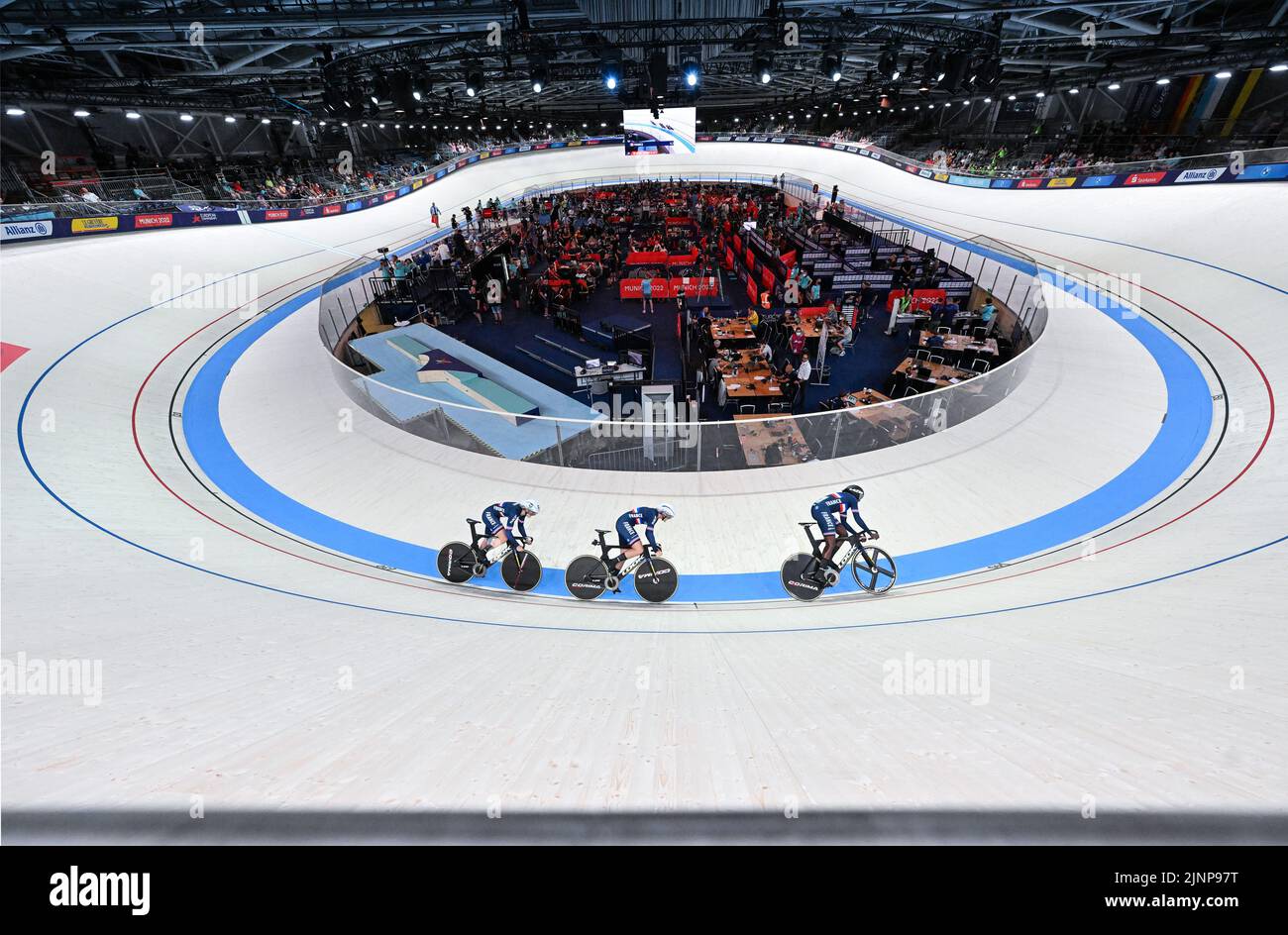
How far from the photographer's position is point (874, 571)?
16.0ft

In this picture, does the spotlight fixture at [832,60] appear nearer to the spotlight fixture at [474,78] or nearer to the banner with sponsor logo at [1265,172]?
the spotlight fixture at [474,78]

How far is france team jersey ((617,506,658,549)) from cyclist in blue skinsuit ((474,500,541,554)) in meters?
0.83

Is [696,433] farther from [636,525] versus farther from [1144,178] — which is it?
[1144,178]

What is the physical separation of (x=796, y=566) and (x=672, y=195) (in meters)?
30.1

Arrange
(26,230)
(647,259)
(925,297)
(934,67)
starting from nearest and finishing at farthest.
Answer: (26,230), (934,67), (925,297), (647,259)

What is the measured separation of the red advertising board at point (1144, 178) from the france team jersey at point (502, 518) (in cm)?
2003

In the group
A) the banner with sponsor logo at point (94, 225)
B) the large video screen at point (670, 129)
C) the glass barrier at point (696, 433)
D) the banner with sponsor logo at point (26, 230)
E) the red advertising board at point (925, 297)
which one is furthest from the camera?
the large video screen at point (670, 129)

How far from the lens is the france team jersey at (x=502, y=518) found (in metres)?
4.93

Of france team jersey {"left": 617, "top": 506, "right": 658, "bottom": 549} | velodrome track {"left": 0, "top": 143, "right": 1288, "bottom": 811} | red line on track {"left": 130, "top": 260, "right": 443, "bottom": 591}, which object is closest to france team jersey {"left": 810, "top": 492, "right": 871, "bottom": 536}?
velodrome track {"left": 0, "top": 143, "right": 1288, "bottom": 811}

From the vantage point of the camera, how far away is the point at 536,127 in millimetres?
49094

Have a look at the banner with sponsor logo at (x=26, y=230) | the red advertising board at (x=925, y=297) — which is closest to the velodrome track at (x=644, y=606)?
the banner with sponsor logo at (x=26, y=230)

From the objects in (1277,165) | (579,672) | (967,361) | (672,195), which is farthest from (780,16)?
(672,195)

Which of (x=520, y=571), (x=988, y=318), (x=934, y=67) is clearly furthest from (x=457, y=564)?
(x=934, y=67)

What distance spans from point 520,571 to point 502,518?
0.58 meters
